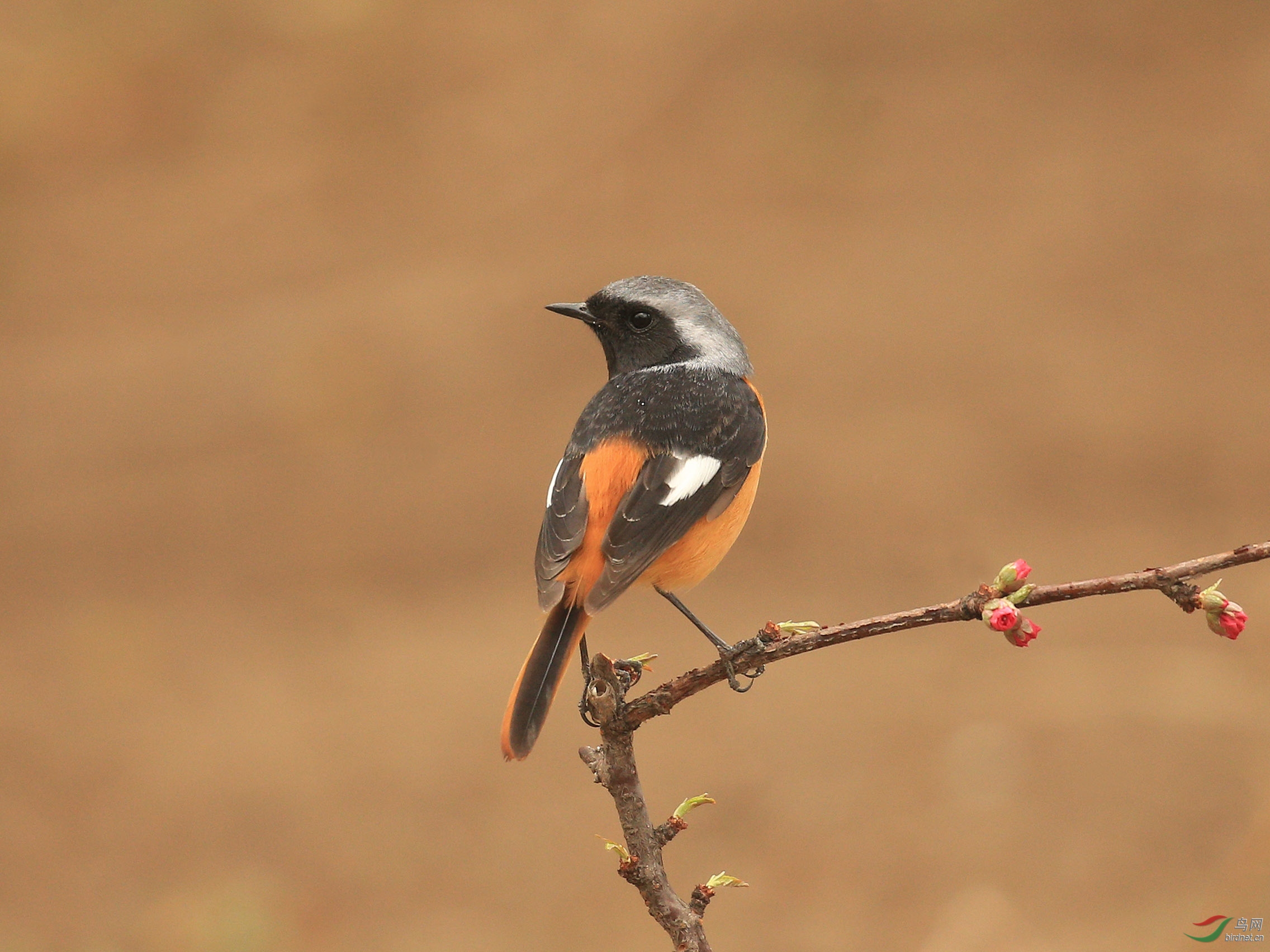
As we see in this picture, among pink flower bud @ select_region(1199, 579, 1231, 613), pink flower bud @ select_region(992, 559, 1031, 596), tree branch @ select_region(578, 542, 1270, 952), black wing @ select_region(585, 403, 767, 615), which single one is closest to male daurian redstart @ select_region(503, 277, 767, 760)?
black wing @ select_region(585, 403, 767, 615)

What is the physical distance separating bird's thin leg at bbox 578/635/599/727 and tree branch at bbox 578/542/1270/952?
66 millimetres

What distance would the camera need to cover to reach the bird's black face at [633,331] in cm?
294

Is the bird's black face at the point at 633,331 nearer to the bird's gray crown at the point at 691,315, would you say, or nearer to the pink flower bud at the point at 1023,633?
the bird's gray crown at the point at 691,315

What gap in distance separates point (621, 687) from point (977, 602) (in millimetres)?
743

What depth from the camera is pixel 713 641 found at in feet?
8.13

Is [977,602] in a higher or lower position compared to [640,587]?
lower

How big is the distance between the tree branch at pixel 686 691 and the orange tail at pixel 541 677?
0.08m

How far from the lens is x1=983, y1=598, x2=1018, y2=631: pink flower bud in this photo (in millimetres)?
1636

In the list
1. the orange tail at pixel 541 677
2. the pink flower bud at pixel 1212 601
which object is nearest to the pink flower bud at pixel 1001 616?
the pink flower bud at pixel 1212 601

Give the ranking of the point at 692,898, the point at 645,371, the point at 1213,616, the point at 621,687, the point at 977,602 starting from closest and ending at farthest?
1. the point at 1213,616
2. the point at 977,602
3. the point at 692,898
4. the point at 621,687
5. the point at 645,371

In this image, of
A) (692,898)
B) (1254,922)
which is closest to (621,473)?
(692,898)

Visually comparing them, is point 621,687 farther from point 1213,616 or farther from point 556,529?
point 1213,616

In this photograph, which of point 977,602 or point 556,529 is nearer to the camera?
point 977,602

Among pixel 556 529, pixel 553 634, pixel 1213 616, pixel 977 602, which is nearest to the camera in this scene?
pixel 1213 616
